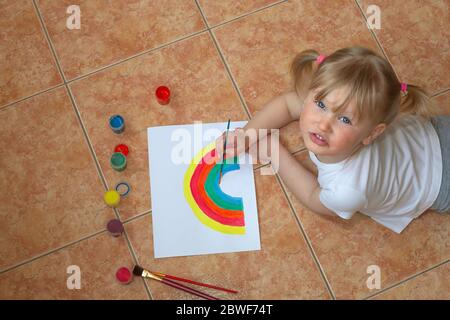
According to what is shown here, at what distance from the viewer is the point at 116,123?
1.19 meters

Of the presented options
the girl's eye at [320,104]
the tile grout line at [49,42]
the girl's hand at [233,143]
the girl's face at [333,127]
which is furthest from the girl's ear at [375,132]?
the tile grout line at [49,42]

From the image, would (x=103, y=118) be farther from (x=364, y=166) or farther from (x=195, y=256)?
(x=364, y=166)

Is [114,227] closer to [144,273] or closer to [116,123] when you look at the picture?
[144,273]

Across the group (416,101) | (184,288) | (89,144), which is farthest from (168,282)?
(416,101)

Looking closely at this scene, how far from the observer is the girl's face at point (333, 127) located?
2.83 feet

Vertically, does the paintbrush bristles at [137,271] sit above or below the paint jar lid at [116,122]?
below

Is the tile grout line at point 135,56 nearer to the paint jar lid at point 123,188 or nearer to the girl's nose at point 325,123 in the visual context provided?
the paint jar lid at point 123,188

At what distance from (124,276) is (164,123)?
38 cm

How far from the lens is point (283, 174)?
3.86 feet

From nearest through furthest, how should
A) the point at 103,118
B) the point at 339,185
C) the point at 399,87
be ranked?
the point at 399,87
the point at 339,185
the point at 103,118

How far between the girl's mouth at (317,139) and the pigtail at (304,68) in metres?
0.15

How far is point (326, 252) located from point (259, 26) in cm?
61

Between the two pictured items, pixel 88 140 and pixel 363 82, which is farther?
pixel 88 140
